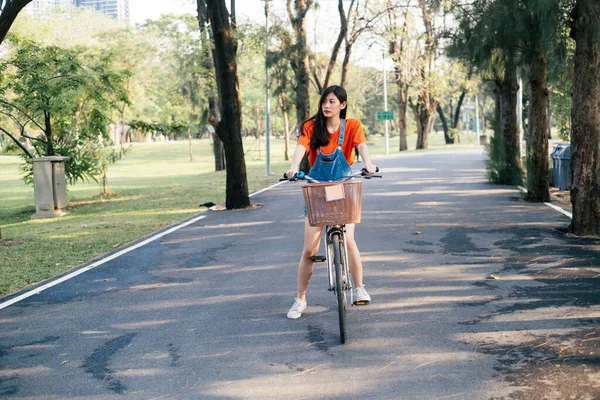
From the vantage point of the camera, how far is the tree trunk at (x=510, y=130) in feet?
71.6

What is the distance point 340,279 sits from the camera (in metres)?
6.30

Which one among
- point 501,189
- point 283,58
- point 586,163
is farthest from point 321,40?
point 586,163

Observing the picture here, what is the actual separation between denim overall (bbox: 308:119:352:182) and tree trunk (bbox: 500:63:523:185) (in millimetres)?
14965

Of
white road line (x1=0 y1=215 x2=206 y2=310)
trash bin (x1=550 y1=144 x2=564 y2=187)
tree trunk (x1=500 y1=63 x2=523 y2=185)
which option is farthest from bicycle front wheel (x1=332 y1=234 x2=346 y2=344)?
trash bin (x1=550 y1=144 x2=564 y2=187)

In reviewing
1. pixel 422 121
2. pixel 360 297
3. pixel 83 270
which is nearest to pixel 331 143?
pixel 360 297

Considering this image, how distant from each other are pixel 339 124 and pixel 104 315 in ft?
9.58

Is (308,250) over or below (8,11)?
below

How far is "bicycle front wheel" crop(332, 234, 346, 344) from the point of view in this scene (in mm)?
6254

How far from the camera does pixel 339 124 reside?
693 cm

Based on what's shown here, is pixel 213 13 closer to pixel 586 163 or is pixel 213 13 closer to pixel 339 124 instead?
pixel 586 163

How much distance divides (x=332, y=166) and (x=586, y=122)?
6554 mm

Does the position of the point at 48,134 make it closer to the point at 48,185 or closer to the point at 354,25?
the point at 48,185

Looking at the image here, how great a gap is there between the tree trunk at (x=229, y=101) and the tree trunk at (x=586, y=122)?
8.49 metres

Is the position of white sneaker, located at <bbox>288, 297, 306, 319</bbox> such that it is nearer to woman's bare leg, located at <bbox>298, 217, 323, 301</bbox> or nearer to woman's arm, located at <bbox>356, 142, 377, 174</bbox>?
woman's bare leg, located at <bbox>298, 217, 323, 301</bbox>
